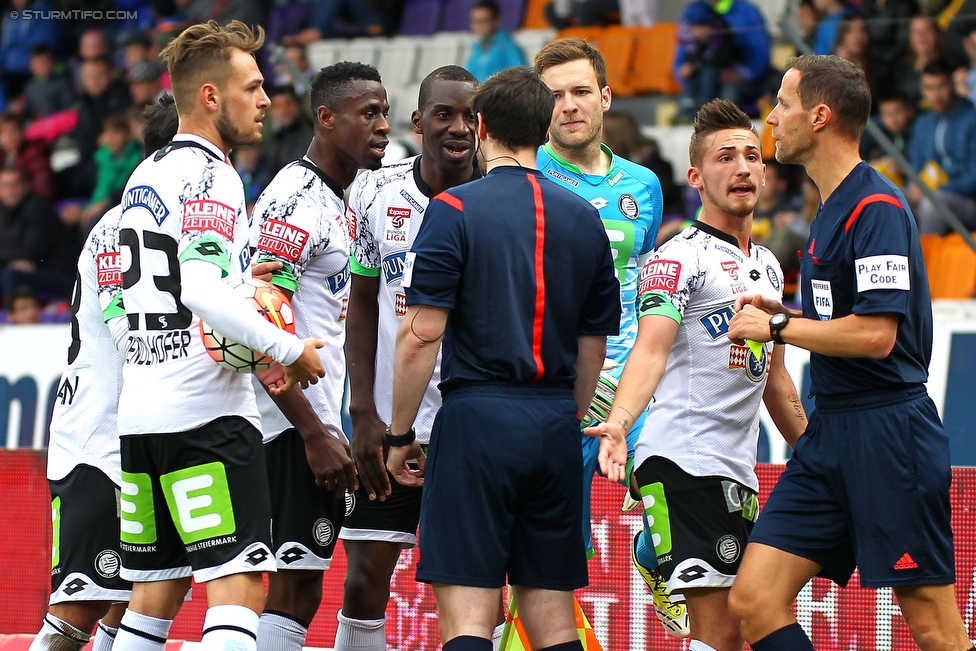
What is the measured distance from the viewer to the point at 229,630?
14.3 ft

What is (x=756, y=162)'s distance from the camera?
5.32 meters

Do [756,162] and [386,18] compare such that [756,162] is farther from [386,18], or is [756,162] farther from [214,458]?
[386,18]

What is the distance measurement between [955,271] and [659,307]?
19.6ft

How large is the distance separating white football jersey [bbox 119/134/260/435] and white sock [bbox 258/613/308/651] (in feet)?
3.68

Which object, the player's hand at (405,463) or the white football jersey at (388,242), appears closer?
the player's hand at (405,463)

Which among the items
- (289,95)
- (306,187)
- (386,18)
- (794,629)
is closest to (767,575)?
(794,629)

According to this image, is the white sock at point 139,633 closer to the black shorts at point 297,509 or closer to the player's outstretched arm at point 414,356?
the black shorts at point 297,509

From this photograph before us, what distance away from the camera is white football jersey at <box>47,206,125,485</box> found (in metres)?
5.28

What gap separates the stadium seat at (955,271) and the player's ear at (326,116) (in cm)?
631

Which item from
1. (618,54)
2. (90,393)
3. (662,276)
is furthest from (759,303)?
(618,54)

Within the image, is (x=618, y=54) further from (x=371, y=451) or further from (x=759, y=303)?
(x=759, y=303)

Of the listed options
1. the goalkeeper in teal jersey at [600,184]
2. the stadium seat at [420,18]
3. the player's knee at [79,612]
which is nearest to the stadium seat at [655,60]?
the stadium seat at [420,18]

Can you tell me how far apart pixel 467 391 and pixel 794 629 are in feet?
4.90

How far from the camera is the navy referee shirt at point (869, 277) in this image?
4426 millimetres
